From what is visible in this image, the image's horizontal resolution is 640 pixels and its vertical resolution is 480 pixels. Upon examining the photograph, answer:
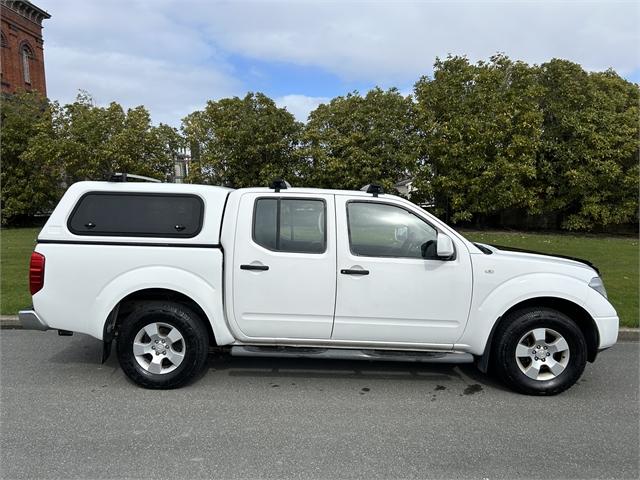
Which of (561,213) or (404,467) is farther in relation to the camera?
(561,213)

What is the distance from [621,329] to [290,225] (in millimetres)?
4731

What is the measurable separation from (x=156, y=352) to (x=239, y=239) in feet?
4.21

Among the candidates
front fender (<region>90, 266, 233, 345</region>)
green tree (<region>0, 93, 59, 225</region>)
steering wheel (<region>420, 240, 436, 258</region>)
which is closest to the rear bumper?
steering wheel (<region>420, 240, 436, 258</region>)

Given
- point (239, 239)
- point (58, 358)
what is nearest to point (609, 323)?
point (239, 239)

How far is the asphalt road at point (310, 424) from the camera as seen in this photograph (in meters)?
2.88

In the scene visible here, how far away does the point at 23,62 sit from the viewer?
32.8 metres

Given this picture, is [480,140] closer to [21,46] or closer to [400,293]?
[400,293]

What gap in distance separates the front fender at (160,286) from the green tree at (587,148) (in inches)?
650

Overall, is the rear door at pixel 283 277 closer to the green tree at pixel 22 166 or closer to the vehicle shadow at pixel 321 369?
the vehicle shadow at pixel 321 369

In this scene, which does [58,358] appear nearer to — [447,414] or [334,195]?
[334,195]

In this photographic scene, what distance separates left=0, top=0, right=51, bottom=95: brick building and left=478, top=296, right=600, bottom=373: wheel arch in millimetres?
34793

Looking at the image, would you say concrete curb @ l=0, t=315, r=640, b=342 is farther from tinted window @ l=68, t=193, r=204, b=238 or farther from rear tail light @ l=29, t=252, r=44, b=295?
tinted window @ l=68, t=193, r=204, b=238

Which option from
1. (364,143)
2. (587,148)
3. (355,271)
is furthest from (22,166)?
(587,148)

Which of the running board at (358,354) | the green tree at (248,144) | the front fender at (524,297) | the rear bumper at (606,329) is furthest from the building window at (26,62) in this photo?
the rear bumper at (606,329)
